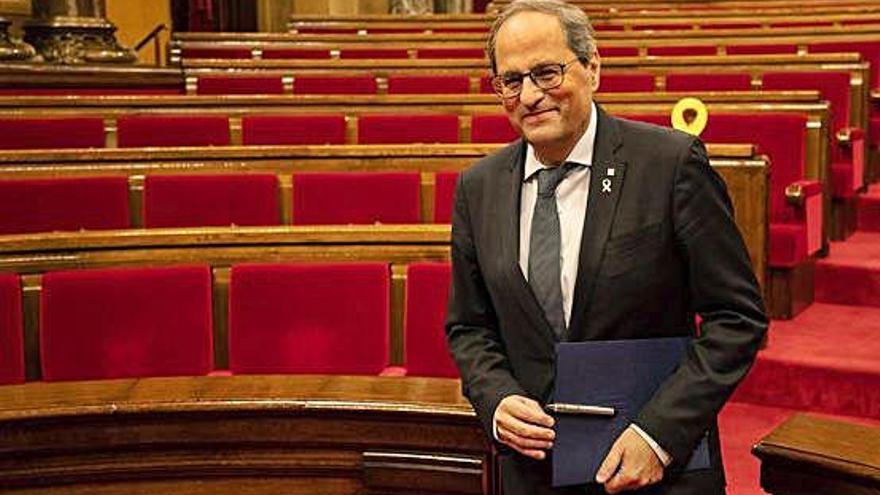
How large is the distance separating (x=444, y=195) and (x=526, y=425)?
0.72 metres

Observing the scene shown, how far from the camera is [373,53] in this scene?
2.50 meters

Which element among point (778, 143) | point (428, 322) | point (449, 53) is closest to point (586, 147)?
point (428, 322)

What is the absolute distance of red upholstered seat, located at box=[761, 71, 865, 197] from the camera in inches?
59.2

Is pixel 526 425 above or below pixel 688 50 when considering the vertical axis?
below

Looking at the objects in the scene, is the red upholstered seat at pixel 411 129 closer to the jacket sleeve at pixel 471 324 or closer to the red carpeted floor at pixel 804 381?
the red carpeted floor at pixel 804 381

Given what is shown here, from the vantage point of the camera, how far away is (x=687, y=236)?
474 mm

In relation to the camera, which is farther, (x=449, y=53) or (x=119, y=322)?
(x=449, y=53)

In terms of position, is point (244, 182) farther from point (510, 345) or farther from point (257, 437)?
point (510, 345)

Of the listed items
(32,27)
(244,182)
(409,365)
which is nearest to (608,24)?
(32,27)

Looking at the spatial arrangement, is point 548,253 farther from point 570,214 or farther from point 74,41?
point 74,41

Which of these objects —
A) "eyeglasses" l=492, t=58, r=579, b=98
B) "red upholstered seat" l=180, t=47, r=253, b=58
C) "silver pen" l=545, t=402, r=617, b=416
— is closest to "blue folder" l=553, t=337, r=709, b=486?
"silver pen" l=545, t=402, r=617, b=416

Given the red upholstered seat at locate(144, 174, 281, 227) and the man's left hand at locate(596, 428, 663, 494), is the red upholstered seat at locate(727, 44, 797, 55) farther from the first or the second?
the man's left hand at locate(596, 428, 663, 494)

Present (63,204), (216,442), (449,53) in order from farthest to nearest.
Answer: (449,53) < (63,204) < (216,442)

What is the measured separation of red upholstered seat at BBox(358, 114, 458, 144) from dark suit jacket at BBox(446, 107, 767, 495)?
1.01 metres
